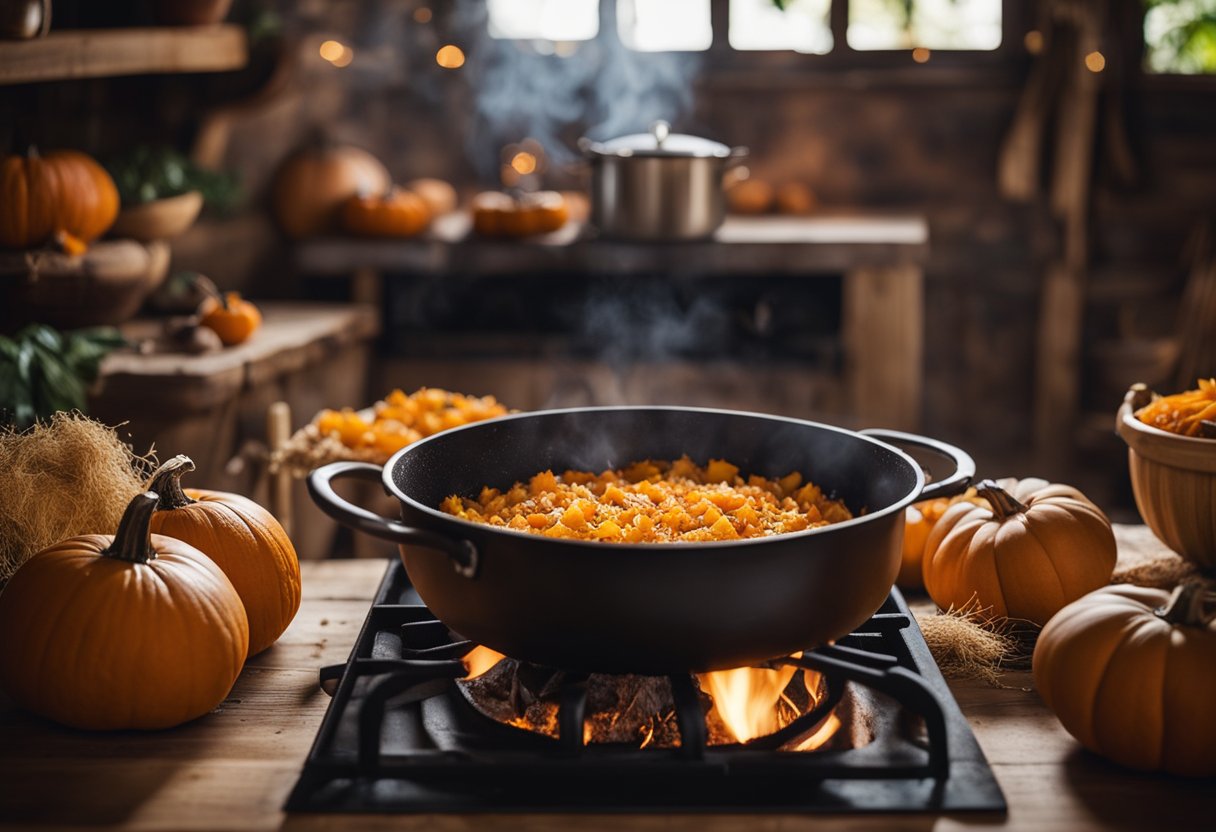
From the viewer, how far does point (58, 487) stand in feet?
6.33

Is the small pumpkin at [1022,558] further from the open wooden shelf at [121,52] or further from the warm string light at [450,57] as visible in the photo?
the warm string light at [450,57]

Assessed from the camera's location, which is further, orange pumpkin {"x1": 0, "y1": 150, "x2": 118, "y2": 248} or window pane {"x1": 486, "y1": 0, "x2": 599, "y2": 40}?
window pane {"x1": 486, "y1": 0, "x2": 599, "y2": 40}

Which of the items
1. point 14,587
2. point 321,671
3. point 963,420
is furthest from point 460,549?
point 963,420

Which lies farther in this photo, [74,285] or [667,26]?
[667,26]

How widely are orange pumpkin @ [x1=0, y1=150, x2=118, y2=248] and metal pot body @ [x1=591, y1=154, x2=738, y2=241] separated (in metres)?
1.65

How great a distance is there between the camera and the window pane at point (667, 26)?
17.6ft

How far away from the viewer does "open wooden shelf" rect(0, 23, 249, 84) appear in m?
2.90

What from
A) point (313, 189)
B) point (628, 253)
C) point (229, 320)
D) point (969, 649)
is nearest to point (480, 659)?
point (969, 649)

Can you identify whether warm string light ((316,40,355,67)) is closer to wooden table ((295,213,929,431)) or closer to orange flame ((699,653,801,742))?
→ wooden table ((295,213,929,431))

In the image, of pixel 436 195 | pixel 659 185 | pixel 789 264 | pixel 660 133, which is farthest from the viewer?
pixel 436 195

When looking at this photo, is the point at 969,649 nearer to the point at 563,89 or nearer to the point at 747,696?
the point at 747,696

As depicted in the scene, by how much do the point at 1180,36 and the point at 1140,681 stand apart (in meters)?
4.61

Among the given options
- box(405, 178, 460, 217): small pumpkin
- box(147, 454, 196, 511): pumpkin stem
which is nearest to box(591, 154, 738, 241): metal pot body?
box(405, 178, 460, 217): small pumpkin

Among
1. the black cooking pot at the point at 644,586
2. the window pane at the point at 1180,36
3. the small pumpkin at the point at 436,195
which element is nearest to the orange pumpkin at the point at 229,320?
the small pumpkin at the point at 436,195
